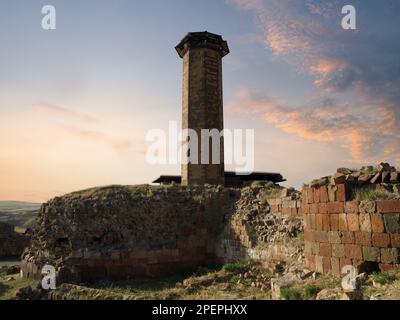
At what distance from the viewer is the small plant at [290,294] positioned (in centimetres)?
685

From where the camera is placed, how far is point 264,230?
1233cm

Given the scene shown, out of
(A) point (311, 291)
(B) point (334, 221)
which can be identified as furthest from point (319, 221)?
(A) point (311, 291)

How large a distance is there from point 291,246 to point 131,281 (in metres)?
5.80

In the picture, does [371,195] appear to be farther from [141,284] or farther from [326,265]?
[141,284]

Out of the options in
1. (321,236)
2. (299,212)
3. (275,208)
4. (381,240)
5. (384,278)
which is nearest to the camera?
(384,278)

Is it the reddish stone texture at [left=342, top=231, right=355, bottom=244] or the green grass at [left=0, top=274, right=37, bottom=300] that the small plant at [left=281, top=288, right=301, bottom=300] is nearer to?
the reddish stone texture at [left=342, top=231, right=355, bottom=244]

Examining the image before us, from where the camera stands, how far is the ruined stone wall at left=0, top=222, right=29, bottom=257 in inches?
971

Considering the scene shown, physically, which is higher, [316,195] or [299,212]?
[316,195]

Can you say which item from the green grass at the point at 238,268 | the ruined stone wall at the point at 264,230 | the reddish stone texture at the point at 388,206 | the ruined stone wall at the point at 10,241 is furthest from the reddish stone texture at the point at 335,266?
the ruined stone wall at the point at 10,241

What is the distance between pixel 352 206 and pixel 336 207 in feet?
1.62

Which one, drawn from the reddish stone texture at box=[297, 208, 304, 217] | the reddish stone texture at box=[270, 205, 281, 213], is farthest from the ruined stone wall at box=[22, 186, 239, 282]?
the reddish stone texture at box=[297, 208, 304, 217]

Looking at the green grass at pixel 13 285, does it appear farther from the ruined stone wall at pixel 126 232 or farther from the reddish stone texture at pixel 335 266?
the reddish stone texture at pixel 335 266

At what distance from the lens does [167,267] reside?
A: 1302cm
